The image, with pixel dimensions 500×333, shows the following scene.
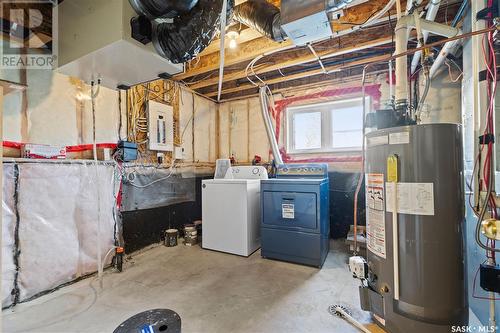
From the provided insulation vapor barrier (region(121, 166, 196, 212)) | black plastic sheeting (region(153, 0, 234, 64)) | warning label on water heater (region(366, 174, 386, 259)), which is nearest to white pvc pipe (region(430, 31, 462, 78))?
warning label on water heater (region(366, 174, 386, 259))

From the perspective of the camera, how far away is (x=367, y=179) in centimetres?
144

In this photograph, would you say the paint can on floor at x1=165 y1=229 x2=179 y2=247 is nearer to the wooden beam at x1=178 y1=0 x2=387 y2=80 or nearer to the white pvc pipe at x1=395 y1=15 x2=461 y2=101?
the wooden beam at x1=178 y1=0 x2=387 y2=80

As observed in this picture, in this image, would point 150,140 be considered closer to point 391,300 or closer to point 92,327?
point 92,327

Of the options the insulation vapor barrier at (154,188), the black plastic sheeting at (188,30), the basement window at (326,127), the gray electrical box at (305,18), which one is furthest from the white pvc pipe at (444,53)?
the insulation vapor barrier at (154,188)

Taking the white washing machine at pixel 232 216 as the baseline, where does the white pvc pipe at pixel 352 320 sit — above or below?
below

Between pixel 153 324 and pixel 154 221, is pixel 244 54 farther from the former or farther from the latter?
pixel 153 324

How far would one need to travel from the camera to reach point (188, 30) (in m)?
1.29

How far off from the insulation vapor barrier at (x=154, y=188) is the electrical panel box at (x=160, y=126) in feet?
1.08

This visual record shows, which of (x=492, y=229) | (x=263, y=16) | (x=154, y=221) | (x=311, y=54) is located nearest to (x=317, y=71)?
(x=311, y=54)

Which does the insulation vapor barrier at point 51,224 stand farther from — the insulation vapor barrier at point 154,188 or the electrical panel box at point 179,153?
the electrical panel box at point 179,153

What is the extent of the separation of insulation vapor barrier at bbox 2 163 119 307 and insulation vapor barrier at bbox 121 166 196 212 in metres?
0.32

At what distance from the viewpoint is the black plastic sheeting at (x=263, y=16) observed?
1737 millimetres

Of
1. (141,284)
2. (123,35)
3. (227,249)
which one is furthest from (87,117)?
(227,249)

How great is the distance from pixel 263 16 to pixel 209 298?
223 centimetres
